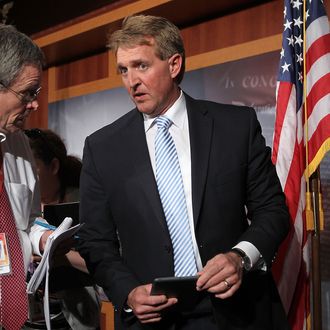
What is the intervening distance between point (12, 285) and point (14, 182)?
37 centimetres

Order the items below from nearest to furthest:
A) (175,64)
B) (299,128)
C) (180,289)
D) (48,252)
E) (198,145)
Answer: (180,289)
(48,252)
(198,145)
(175,64)
(299,128)

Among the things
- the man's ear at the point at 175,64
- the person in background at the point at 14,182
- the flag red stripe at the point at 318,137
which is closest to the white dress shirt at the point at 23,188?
the person in background at the point at 14,182

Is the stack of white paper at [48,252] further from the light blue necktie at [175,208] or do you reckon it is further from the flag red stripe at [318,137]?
the flag red stripe at [318,137]

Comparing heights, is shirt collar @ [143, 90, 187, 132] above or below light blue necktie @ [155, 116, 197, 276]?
above

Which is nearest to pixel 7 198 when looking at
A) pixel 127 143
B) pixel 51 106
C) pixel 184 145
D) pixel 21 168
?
pixel 21 168

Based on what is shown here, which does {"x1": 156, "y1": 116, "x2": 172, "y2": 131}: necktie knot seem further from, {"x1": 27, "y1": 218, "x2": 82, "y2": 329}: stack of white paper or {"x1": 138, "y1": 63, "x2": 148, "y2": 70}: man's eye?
{"x1": 27, "y1": 218, "x2": 82, "y2": 329}: stack of white paper

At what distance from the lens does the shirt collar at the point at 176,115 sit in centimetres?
176

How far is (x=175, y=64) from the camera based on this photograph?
5.86 feet

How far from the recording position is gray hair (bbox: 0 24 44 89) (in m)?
1.62

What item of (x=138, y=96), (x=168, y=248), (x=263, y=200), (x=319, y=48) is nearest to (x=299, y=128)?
(x=319, y=48)

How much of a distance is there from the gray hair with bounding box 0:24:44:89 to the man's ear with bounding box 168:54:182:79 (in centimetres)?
46

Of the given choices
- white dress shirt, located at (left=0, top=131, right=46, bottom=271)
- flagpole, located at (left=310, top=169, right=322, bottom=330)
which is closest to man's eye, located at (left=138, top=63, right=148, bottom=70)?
white dress shirt, located at (left=0, top=131, right=46, bottom=271)

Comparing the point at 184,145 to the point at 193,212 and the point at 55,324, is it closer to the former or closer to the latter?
the point at 193,212

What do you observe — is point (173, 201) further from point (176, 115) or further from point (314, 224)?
point (314, 224)
